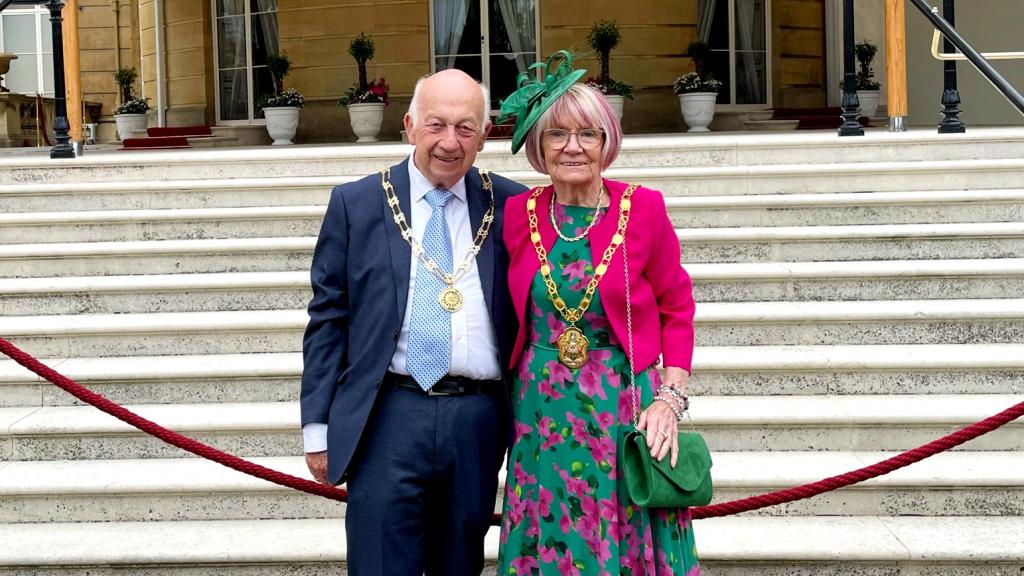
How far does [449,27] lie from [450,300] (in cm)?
1233

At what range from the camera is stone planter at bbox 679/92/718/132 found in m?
13.2

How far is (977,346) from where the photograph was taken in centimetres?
512

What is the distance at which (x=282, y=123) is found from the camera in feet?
46.2

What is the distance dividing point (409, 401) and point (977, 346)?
3270 millimetres

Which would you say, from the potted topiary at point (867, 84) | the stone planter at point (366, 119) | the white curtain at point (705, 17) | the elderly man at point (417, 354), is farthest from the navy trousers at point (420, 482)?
the white curtain at point (705, 17)

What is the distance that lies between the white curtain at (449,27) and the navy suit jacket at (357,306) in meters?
12.0

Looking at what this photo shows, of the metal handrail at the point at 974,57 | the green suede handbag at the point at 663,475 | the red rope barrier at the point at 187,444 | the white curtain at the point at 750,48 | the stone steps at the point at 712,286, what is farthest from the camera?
the white curtain at the point at 750,48

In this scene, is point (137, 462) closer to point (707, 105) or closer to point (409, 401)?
point (409, 401)

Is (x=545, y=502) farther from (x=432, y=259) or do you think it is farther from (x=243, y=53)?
(x=243, y=53)

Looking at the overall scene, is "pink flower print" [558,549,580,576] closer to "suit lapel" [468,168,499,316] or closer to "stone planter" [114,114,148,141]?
"suit lapel" [468,168,499,316]

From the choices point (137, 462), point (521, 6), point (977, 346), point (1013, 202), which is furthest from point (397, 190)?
point (521, 6)

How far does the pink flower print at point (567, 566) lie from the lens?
271 cm

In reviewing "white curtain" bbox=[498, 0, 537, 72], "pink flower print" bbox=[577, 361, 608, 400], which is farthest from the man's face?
"white curtain" bbox=[498, 0, 537, 72]

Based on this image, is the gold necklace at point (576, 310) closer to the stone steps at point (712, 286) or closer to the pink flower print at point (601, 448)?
the pink flower print at point (601, 448)
